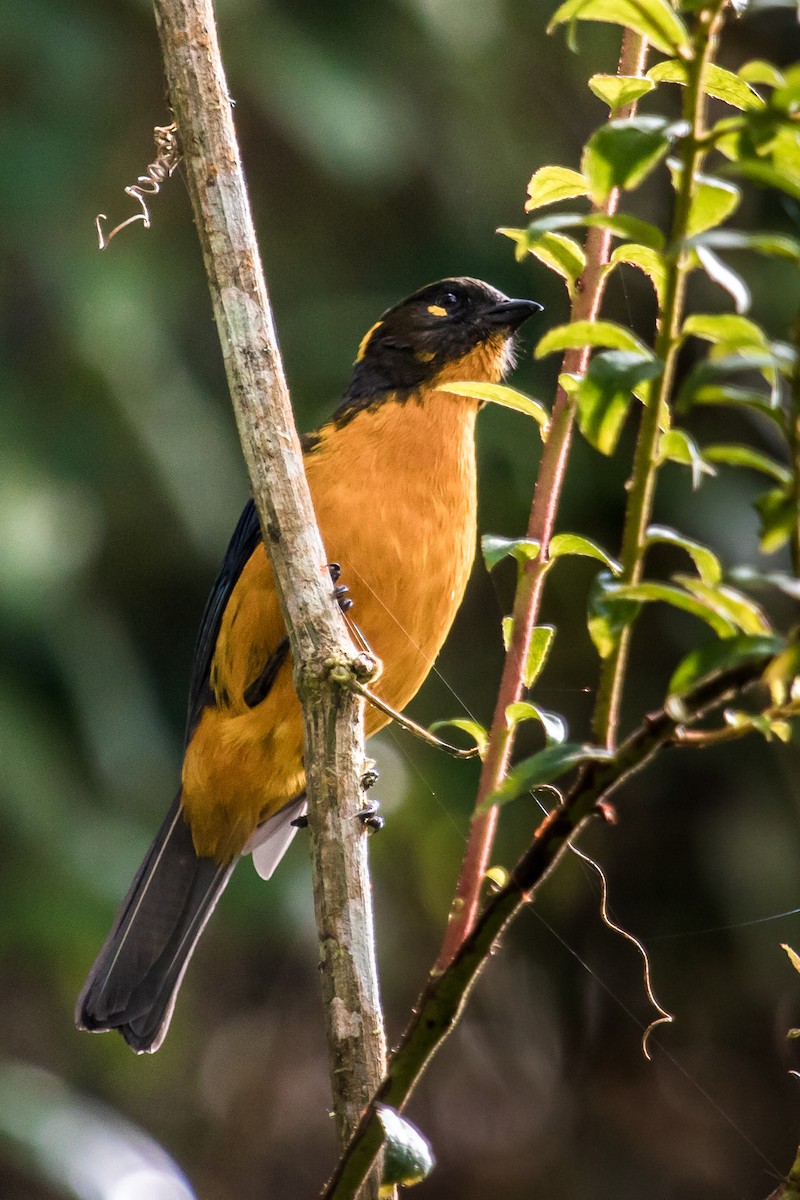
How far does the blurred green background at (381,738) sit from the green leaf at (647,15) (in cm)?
372

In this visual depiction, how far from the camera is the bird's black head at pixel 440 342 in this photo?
4.21 metres

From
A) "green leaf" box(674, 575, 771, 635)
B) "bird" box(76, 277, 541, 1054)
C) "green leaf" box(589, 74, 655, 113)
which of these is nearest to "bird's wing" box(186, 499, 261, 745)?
"bird" box(76, 277, 541, 1054)

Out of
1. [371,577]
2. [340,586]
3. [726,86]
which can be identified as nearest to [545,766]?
[726,86]

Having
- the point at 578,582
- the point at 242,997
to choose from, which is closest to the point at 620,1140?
the point at 242,997

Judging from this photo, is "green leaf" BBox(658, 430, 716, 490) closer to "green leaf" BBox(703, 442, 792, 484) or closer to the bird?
"green leaf" BBox(703, 442, 792, 484)

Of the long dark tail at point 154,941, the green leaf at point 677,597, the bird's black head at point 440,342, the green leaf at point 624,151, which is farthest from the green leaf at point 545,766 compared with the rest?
the long dark tail at point 154,941

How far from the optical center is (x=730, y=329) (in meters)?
1.15

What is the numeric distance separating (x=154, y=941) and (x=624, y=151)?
3510 millimetres

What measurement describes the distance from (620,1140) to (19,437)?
4048mm

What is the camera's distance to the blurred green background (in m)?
5.06

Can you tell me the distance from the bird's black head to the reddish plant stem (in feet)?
7.45

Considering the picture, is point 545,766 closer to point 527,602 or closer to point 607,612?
point 607,612

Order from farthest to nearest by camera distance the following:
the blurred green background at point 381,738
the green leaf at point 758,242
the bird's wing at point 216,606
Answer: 1. the blurred green background at point 381,738
2. the bird's wing at point 216,606
3. the green leaf at point 758,242

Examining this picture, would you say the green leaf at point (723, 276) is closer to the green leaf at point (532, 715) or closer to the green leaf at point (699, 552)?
the green leaf at point (699, 552)
